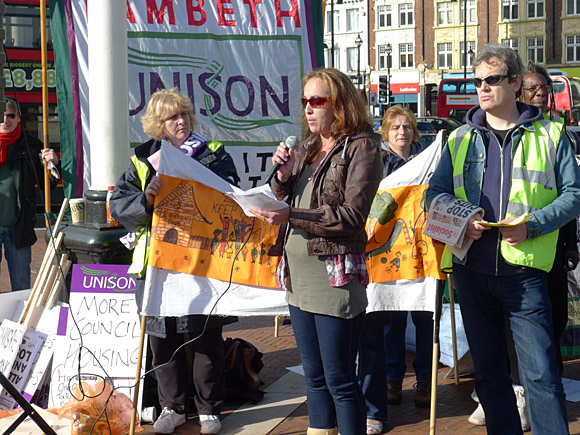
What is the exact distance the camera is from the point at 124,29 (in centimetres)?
529

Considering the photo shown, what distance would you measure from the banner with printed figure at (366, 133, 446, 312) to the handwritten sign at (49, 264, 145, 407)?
1.50m

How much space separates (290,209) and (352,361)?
0.75m

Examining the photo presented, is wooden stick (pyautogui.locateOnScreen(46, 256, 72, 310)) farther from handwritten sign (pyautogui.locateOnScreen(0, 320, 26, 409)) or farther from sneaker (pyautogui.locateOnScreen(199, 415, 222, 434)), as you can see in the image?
sneaker (pyautogui.locateOnScreen(199, 415, 222, 434))

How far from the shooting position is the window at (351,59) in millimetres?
64438

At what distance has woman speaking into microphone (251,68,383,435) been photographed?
3.38 meters

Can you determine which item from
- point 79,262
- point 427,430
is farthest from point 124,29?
point 427,430

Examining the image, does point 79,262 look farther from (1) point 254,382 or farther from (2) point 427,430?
(2) point 427,430

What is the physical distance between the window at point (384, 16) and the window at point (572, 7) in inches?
519

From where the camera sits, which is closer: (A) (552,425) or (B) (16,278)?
(A) (552,425)

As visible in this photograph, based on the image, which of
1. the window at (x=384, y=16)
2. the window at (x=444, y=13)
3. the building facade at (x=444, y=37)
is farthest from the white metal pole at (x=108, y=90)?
the window at (x=384, y=16)

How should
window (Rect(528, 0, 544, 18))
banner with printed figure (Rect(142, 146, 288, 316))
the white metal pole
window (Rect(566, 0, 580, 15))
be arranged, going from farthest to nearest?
1. window (Rect(528, 0, 544, 18))
2. window (Rect(566, 0, 580, 15))
3. the white metal pole
4. banner with printed figure (Rect(142, 146, 288, 316))

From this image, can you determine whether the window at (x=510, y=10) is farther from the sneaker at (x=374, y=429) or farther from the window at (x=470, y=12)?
the sneaker at (x=374, y=429)

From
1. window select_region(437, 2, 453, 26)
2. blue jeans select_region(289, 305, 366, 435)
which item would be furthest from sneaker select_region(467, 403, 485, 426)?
window select_region(437, 2, 453, 26)

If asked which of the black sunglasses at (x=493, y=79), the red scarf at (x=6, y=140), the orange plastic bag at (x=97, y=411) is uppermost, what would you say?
the black sunglasses at (x=493, y=79)
